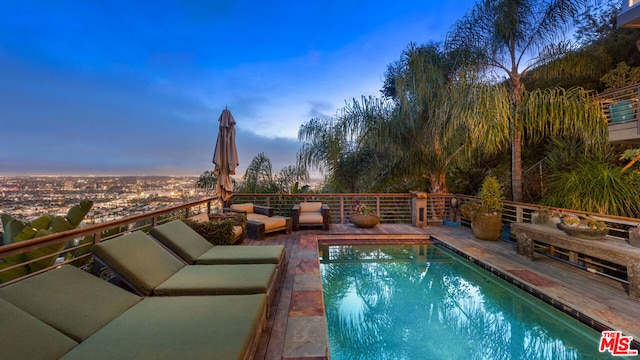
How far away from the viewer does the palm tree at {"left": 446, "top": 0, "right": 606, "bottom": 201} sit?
552 centimetres

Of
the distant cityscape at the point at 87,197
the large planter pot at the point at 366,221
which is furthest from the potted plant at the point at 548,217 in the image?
the distant cityscape at the point at 87,197

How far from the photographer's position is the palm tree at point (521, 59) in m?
5.52

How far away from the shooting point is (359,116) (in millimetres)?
8188

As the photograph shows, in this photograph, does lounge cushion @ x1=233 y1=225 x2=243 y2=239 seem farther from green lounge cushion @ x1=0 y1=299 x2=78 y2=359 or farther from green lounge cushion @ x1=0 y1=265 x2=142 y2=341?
green lounge cushion @ x1=0 y1=299 x2=78 y2=359

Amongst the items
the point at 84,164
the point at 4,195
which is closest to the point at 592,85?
the point at 4,195

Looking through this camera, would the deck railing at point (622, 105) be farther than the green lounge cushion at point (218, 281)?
Yes

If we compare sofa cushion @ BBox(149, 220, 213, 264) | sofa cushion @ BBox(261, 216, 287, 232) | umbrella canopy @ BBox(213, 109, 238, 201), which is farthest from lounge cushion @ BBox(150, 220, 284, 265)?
umbrella canopy @ BBox(213, 109, 238, 201)

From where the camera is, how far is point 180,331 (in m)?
1.65

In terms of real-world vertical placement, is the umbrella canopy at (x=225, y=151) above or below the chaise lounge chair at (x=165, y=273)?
above

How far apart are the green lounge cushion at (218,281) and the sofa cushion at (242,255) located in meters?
0.27

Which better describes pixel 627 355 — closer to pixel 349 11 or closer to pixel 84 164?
pixel 349 11

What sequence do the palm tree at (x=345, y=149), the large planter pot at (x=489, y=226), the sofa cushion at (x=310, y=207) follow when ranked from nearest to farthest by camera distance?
the large planter pot at (x=489, y=226), the sofa cushion at (x=310, y=207), the palm tree at (x=345, y=149)

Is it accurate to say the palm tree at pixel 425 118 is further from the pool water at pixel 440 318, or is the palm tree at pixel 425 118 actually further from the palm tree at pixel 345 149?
the pool water at pixel 440 318

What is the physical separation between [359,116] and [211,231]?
566 cm
